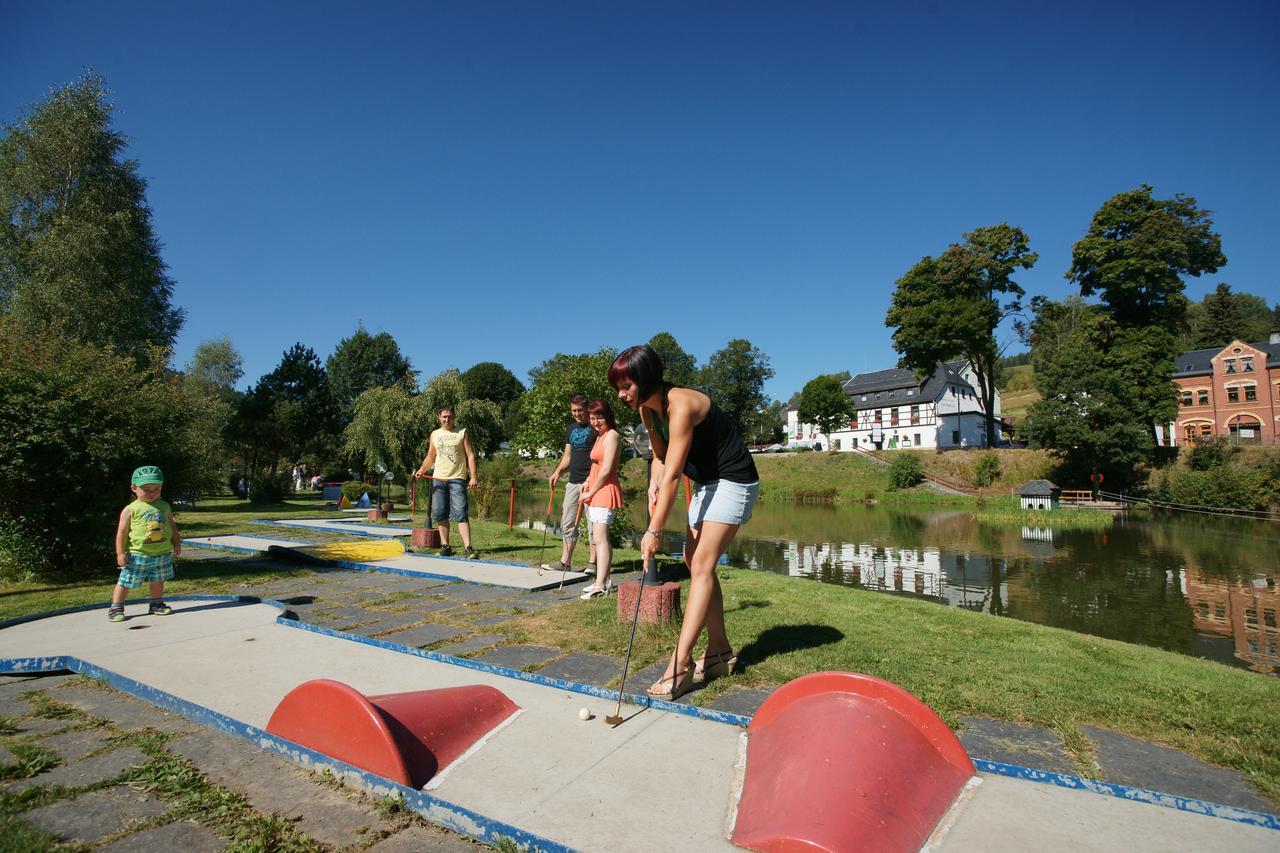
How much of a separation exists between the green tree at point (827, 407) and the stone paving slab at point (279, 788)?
6879 centimetres

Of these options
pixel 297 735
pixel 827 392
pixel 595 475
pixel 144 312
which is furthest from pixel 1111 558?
pixel 827 392

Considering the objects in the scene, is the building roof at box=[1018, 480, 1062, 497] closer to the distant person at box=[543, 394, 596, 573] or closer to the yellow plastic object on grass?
the distant person at box=[543, 394, 596, 573]

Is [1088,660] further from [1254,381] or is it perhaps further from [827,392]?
[827,392]

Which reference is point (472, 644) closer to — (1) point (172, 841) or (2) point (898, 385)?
(1) point (172, 841)

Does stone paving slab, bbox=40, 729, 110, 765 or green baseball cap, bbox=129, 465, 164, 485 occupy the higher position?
green baseball cap, bbox=129, 465, 164, 485

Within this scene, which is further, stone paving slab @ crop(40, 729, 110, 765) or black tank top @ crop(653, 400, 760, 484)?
black tank top @ crop(653, 400, 760, 484)

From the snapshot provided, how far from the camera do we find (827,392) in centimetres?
6838

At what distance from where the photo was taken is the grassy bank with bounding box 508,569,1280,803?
3.13 metres

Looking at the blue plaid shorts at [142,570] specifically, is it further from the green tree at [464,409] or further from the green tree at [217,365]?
the green tree at [217,365]

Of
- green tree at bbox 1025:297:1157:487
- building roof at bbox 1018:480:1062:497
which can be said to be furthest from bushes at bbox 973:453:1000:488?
building roof at bbox 1018:480:1062:497

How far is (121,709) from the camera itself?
3.23 metres

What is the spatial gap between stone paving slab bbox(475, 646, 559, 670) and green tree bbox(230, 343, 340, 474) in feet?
114

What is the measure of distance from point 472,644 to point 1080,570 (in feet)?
51.0

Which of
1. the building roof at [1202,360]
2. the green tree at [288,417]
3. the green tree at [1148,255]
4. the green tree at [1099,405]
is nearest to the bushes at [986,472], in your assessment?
the green tree at [1099,405]
